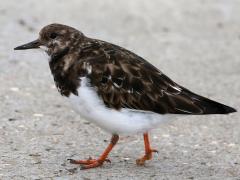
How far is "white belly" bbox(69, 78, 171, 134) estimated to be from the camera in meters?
5.20

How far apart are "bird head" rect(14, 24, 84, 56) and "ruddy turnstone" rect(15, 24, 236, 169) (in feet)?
0.42

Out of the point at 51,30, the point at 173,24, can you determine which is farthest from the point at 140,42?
the point at 51,30

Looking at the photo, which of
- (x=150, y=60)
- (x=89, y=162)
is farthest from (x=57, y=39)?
(x=150, y=60)

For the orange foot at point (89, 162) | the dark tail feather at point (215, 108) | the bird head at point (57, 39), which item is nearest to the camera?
the dark tail feather at point (215, 108)

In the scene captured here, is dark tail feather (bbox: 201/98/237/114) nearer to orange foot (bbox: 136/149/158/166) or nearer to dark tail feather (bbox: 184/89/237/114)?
dark tail feather (bbox: 184/89/237/114)

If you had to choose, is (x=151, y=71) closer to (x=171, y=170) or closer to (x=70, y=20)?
(x=171, y=170)

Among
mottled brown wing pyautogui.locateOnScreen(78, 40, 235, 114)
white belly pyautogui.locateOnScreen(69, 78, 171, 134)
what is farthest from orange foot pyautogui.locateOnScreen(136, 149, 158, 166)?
mottled brown wing pyautogui.locateOnScreen(78, 40, 235, 114)

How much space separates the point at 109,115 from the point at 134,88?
12.0 inches

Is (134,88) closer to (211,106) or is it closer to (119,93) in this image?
(119,93)

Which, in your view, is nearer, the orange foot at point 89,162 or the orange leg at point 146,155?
the orange foot at point 89,162

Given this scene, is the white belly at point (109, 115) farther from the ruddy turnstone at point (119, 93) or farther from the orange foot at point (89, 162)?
the orange foot at point (89, 162)

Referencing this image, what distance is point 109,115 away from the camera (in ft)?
17.2

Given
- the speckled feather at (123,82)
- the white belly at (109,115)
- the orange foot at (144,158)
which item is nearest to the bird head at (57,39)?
the speckled feather at (123,82)

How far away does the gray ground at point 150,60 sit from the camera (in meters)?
5.59
